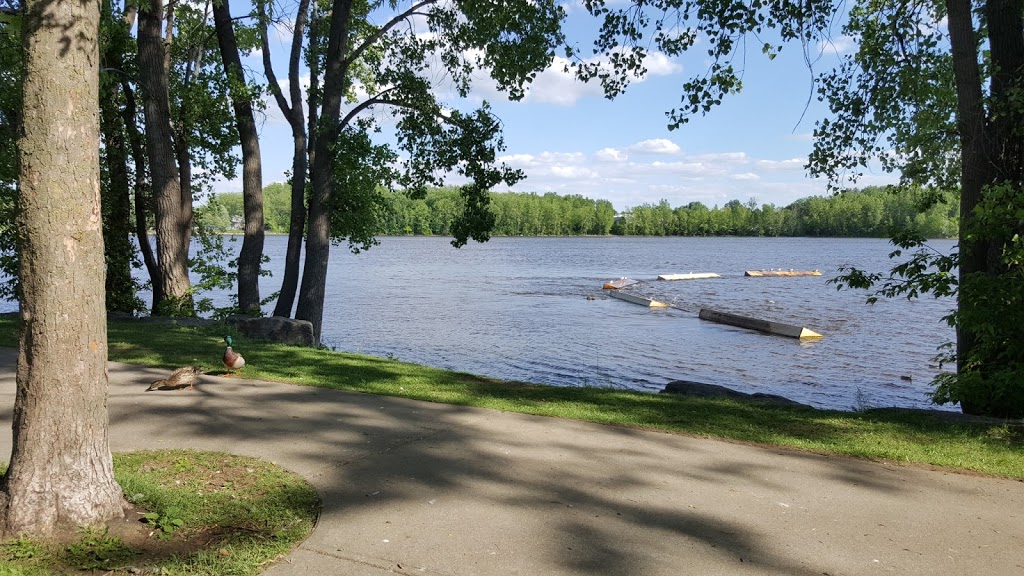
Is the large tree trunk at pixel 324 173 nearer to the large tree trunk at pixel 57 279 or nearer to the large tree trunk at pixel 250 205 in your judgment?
the large tree trunk at pixel 250 205

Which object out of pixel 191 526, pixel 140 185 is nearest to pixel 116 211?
pixel 140 185

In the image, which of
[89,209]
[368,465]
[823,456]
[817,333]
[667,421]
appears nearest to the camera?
[89,209]

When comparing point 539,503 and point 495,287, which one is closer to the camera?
point 539,503

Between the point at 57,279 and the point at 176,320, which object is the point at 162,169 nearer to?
the point at 176,320

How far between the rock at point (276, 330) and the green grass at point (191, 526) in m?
8.13

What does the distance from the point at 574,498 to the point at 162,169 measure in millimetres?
13314

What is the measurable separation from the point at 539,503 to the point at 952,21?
819 centimetres

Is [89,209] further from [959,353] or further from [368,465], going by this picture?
[959,353]

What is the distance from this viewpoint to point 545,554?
4039 mm

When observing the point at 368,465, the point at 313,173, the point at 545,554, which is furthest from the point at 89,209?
the point at 313,173

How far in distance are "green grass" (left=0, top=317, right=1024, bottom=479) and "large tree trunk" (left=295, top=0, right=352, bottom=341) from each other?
185 inches

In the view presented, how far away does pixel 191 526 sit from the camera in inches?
164

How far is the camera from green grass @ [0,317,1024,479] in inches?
257

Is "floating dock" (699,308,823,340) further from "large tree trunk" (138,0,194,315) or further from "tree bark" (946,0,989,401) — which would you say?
"large tree trunk" (138,0,194,315)
